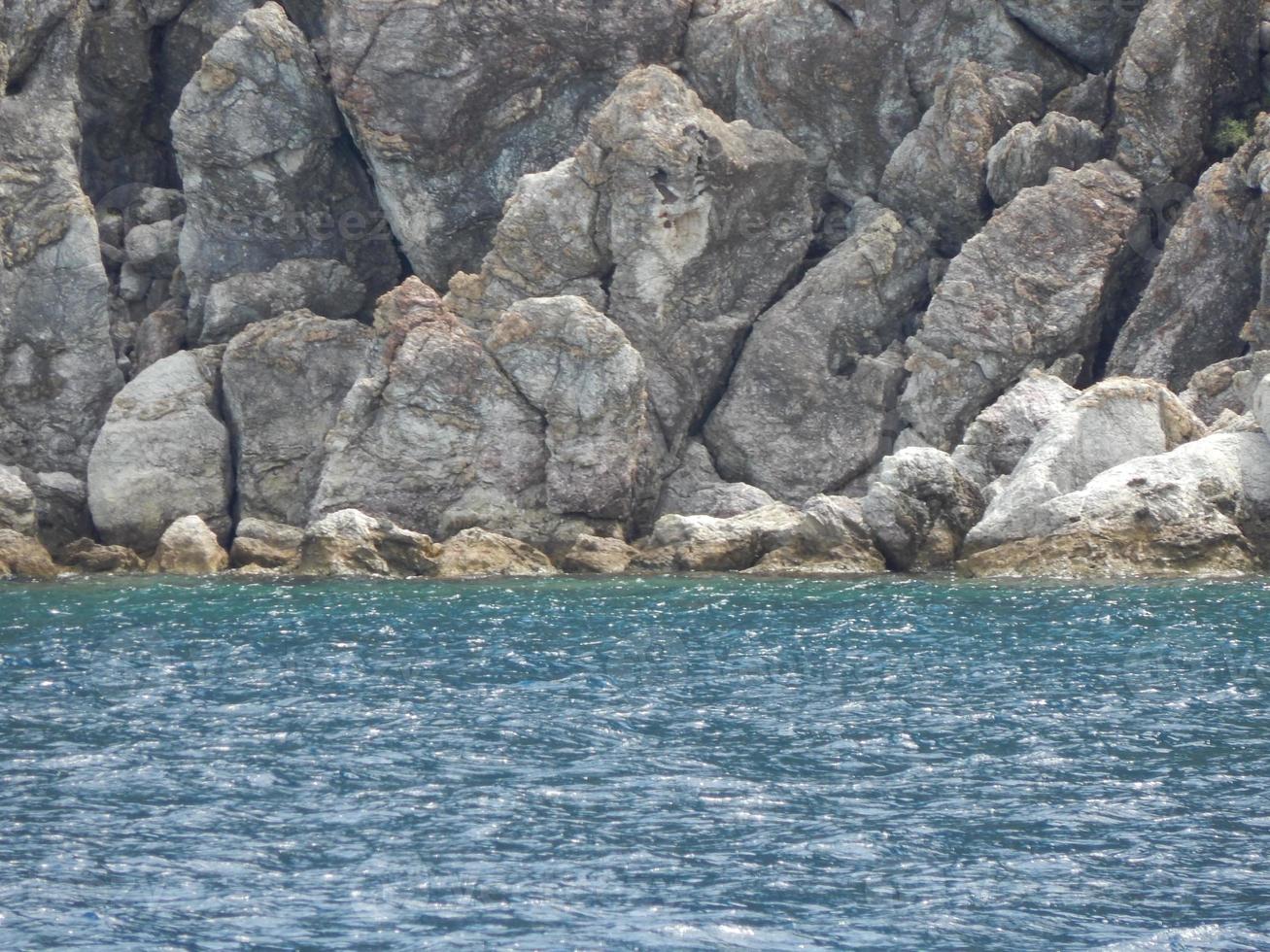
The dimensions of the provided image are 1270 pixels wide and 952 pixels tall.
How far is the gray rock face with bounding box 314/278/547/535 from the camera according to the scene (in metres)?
49.1

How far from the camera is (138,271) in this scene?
194 ft

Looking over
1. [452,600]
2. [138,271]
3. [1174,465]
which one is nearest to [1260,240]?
[1174,465]

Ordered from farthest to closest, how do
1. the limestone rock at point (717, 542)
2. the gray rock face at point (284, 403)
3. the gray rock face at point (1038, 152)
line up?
the gray rock face at point (284, 403), the gray rock face at point (1038, 152), the limestone rock at point (717, 542)

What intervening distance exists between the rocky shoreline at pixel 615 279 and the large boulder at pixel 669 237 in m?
0.14

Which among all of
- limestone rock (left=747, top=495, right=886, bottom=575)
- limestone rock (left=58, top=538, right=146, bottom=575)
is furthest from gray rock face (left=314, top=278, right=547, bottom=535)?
limestone rock (left=747, top=495, right=886, bottom=575)

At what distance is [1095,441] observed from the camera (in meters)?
42.3

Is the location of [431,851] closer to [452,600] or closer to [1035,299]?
[452,600]

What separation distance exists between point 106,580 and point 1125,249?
34.2 m

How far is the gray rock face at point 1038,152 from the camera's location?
51.7 m

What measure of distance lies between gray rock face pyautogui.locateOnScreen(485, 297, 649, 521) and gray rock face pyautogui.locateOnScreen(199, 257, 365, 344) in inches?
421

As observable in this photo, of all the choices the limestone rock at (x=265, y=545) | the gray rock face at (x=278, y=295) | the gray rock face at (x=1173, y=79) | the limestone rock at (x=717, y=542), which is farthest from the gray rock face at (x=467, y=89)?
the limestone rock at (x=717, y=542)

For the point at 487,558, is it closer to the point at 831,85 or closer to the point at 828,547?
the point at 828,547

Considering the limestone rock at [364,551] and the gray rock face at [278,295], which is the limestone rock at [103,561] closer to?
the limestone rock at [364,551]

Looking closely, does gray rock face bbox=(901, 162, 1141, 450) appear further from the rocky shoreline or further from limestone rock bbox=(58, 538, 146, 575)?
limestone rock bbox=(58, 538, 146, 575)
